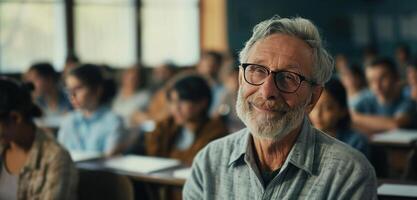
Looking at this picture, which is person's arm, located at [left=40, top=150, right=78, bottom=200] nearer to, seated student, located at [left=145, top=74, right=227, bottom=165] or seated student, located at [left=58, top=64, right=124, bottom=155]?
seated student, located at [left=145, top=74, right=227, bottom=165]

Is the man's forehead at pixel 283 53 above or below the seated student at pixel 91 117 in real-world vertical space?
above

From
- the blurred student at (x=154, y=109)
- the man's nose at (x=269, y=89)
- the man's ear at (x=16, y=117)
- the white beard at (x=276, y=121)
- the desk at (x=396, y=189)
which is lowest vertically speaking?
the blurred student at (x=154, y=109)

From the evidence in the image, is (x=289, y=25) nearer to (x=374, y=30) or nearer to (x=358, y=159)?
(x=358, y=159)

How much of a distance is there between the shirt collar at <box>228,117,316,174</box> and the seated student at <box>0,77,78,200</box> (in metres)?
0.82


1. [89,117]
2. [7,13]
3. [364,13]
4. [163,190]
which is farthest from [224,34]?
[163,190]

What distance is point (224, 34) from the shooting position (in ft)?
32.3

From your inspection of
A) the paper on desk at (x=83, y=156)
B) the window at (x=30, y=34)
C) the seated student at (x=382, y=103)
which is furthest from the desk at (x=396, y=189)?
the window at (x=30, y=34)

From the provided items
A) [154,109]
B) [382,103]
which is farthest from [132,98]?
[382,103]

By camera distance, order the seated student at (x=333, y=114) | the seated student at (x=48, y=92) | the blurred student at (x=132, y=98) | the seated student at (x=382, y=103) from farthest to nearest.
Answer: the blurred student at (x=132, y=98), the seated student at (x=48, y=92), the seated student at (x=382, y=103), the seated student at (x=333, y=114)

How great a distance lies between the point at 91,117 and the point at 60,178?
1.49 meters

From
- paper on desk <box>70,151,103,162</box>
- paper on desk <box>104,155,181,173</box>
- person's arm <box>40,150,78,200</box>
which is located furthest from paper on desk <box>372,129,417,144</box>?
person's arm <box>40,150,78,200</box>

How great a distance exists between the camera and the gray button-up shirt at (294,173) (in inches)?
63.5

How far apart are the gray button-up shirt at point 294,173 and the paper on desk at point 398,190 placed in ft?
1.93

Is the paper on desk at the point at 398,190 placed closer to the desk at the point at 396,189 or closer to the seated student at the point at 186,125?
the desk at the point at 396,189
